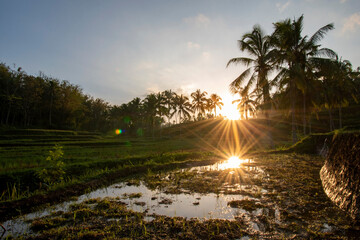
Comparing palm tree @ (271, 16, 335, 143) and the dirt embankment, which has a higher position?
palm tree @ (271, 16, 335, 143)

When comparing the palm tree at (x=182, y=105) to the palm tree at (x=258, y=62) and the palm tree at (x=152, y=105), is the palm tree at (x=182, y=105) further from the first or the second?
the palm tree at (x=258, y=62)

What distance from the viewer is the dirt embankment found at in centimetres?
372

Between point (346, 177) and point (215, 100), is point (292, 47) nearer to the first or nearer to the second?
point (346, 177)

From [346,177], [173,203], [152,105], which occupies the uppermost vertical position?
[152,105]

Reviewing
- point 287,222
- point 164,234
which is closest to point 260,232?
point 287,222

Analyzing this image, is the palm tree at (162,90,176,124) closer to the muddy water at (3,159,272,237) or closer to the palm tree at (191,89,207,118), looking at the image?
the palm tree at (191,89,207,118)

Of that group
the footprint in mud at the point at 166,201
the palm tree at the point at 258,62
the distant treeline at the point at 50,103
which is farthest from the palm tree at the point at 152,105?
the footprint in mud at the point at 166,201

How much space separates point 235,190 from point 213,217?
6.63ft

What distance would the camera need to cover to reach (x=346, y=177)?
4.27 meters

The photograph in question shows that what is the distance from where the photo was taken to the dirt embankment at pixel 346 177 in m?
3.72

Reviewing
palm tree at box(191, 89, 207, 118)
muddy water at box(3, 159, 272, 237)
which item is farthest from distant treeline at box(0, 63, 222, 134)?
muddy water at box(3, 159, 272, 237)

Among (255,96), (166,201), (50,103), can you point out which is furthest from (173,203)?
(50,103)

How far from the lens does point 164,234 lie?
10.8 feet

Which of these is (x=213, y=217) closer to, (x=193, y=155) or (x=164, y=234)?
(x=164, y=234)
